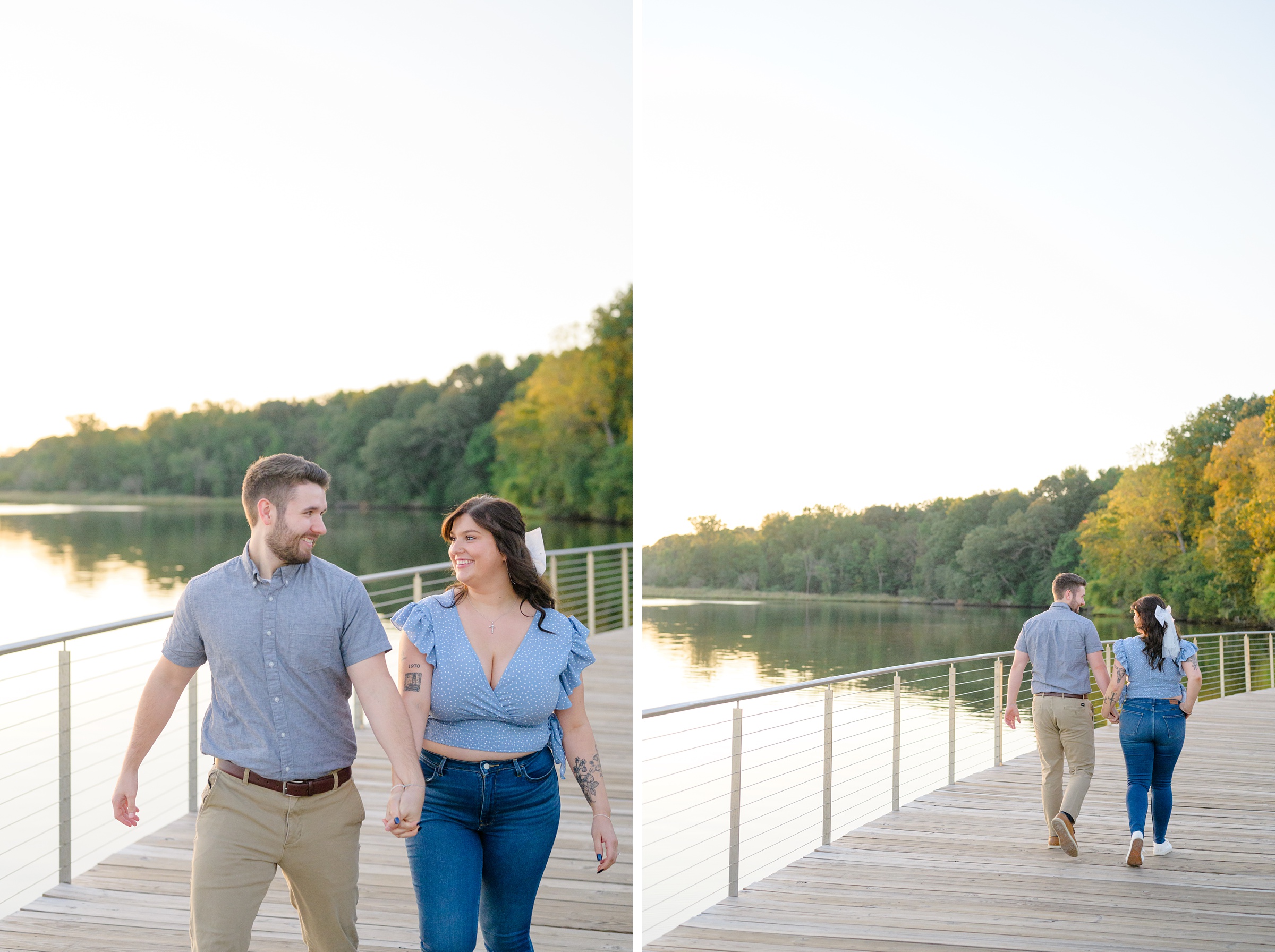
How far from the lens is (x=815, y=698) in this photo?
4.43 m

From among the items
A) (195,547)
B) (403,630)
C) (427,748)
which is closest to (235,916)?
(427,748)

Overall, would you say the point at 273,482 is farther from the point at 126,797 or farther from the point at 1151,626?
the point at 1151,626

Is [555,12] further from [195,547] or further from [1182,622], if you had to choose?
[1182,622]

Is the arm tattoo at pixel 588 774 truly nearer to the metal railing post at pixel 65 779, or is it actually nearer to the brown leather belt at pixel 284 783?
the brown leather belt at pixel 284 783

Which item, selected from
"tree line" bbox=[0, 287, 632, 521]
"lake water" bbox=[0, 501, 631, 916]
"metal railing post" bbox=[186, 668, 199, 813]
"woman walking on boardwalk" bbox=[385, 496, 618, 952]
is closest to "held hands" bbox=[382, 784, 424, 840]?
"woman walking on boardwalk" bbox=[385, 496, 618, 952]

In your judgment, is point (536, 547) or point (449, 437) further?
point (449, 437)

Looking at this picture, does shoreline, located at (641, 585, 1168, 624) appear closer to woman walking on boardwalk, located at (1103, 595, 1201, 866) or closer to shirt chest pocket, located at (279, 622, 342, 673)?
woman walking on boardwalk, located at (1103, 595, 1201, 866)

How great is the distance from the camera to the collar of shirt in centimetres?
185

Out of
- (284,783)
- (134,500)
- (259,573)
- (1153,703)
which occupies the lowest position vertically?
(1153,703)

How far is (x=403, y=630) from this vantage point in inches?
75.2

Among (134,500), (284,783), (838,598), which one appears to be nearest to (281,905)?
(284,783)

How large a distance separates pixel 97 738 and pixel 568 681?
34.5ft

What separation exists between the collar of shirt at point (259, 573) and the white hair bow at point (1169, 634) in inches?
103

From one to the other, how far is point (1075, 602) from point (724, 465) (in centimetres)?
180
